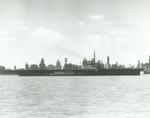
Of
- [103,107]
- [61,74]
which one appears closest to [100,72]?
[61,74]

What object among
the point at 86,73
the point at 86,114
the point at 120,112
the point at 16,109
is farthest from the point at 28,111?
the point at 86,73

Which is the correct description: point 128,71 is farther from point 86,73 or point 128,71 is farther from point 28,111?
point 28,111

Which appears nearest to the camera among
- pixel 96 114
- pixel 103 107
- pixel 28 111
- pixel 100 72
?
pixel 96 114

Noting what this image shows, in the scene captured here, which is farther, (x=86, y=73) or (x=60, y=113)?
(x=86, y=73)

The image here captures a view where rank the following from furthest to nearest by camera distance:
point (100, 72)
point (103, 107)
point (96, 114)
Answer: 1. point (100, 72)
2. point (103, 107)
3. point (96, 114)

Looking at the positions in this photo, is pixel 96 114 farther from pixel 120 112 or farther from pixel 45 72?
pixel 45 72

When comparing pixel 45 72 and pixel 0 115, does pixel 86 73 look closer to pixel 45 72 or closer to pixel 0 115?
pixel 45 72

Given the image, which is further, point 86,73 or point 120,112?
point 86,73
